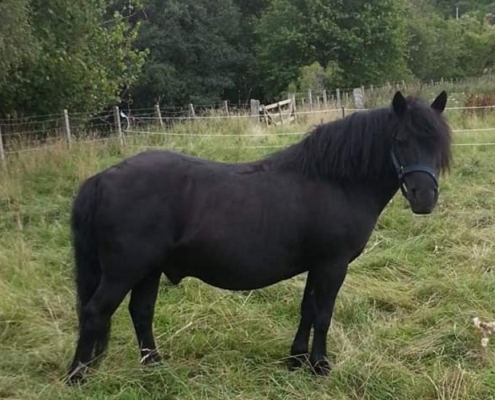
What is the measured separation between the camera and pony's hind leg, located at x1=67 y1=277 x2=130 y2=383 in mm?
3115

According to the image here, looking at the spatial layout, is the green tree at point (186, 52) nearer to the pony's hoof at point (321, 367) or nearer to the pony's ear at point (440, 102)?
the pony's ear at point (440, 102)

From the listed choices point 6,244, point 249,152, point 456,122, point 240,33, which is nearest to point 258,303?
point 6,244

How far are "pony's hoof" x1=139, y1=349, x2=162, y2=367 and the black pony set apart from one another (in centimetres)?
1

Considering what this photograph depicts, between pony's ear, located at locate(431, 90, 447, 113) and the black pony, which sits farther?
pony's ear, located at locate(431, 90, 447, 113)

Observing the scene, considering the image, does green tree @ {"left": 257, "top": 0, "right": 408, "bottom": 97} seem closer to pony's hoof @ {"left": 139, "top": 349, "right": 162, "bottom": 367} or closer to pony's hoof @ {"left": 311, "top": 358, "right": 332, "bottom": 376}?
pony's hoof @ {"left": 311, "top": 358, "right": 332, "bottom": 376}

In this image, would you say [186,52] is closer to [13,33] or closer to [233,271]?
[13,33]

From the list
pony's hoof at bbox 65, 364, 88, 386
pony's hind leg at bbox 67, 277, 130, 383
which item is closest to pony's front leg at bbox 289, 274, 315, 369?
pony's hind leg at bbox 67, 277, 130, 383

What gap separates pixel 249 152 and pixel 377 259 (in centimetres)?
496

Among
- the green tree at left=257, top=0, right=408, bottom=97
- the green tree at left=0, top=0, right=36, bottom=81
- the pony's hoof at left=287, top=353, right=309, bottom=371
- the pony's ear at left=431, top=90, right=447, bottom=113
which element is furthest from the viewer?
the green tree at left=257, top=0, right=408, bottom=97

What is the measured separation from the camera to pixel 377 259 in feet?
16.4

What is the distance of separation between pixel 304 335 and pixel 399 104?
4.56 feet

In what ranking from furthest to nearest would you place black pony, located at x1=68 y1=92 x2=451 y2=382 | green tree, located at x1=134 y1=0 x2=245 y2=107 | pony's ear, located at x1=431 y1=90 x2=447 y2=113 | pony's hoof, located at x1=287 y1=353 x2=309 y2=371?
1. green tree, located at x1=134 y1=0 x2=245 y2=107
2. pony's hoof, located at x1=287 y1=353 x2=309 y2=371
3. pony's ear, located at x1=431 y1=90 x2=447 y2=113
4. black pony, located at x1=68 y1=92 x2=451 y2=382

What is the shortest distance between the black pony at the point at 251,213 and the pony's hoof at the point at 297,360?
0.02 m

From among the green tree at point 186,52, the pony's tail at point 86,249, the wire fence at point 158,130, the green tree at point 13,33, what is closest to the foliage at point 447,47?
the green tree at point 186,52
